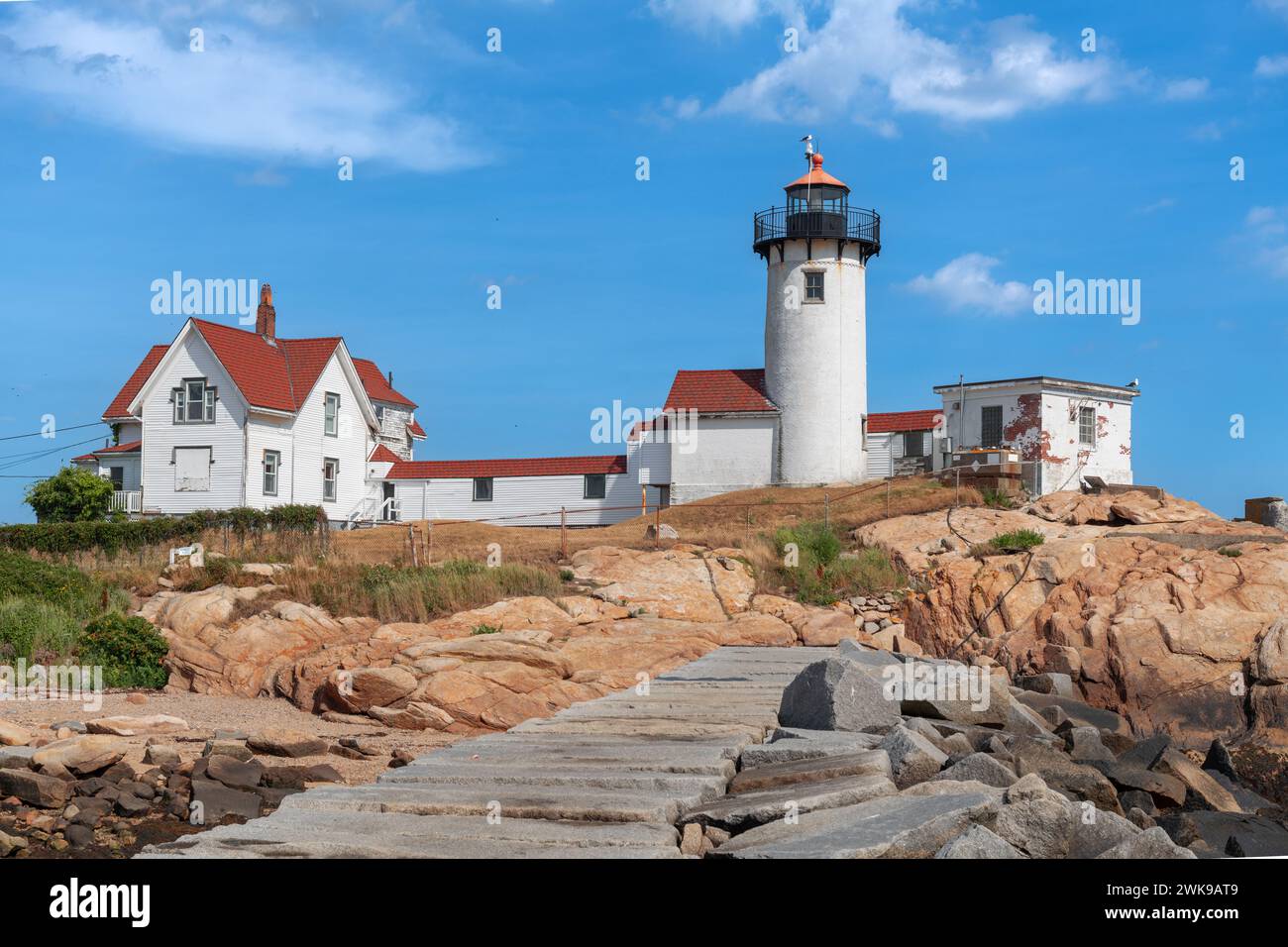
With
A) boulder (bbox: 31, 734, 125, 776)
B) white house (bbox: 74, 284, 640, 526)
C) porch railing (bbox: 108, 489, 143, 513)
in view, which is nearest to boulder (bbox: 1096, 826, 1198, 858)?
boulder (bbox: 31, 734, 125, 776)

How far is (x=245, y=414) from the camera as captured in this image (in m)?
39.5

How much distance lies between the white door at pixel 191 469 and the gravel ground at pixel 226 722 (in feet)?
83.8

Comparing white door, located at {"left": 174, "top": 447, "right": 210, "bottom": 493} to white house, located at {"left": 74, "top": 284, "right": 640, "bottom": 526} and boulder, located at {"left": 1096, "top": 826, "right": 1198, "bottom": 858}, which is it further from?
boulder, located at {"left": 1096, "top": 826, "right": 1198, "bottom": 858}

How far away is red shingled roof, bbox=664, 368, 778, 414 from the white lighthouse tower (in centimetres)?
122

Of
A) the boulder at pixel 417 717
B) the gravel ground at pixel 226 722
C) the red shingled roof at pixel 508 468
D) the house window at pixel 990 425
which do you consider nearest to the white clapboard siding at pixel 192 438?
the red shingled roof at pixel 508 468

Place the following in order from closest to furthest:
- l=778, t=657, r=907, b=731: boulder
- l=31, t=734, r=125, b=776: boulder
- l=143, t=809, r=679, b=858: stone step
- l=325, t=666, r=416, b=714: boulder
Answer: l=143, t=809, r=679, b=858: stone step, l=31, t=734, r=125, b=776: boulder, l=778, t=657, r=907, b=731: boulder, l=325, t=666, r=416, b=714: boulder

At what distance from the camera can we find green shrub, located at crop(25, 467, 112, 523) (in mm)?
40500

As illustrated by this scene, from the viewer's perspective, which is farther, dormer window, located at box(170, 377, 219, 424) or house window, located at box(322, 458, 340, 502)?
house window, located at box(322, 458, 340, 502)

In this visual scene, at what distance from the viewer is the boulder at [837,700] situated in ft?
33.6

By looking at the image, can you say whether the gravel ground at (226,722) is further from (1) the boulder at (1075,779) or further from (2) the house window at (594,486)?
(2) the house window at (594,486)

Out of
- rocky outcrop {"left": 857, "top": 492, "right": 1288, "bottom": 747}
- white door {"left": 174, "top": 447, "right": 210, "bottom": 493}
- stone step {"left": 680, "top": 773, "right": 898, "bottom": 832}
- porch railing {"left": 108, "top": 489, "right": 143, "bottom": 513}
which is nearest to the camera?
stone step {"left": 680, "top": 773, "right": 898, "bottom": 832}

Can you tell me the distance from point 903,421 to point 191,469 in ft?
82.2
